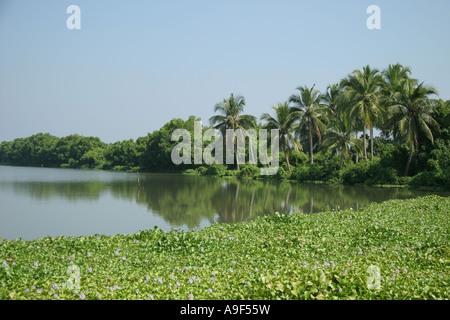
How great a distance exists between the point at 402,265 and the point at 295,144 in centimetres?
3010

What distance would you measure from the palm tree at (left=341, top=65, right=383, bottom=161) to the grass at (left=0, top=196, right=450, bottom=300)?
1990cm

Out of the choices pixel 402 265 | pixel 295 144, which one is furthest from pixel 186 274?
pixel 295 144

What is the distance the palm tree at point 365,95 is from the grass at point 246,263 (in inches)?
783

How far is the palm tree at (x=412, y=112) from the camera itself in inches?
1012

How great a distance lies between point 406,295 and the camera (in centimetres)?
427

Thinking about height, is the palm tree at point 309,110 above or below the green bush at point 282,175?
above

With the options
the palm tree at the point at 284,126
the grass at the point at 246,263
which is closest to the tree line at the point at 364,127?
the palm tree at the point at 284,126

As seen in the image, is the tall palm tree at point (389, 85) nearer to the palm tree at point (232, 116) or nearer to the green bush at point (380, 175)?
the green bush at point (380, 175)

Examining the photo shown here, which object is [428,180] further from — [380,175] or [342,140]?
[342,140]

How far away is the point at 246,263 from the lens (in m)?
5.95

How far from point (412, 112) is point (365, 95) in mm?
3575
